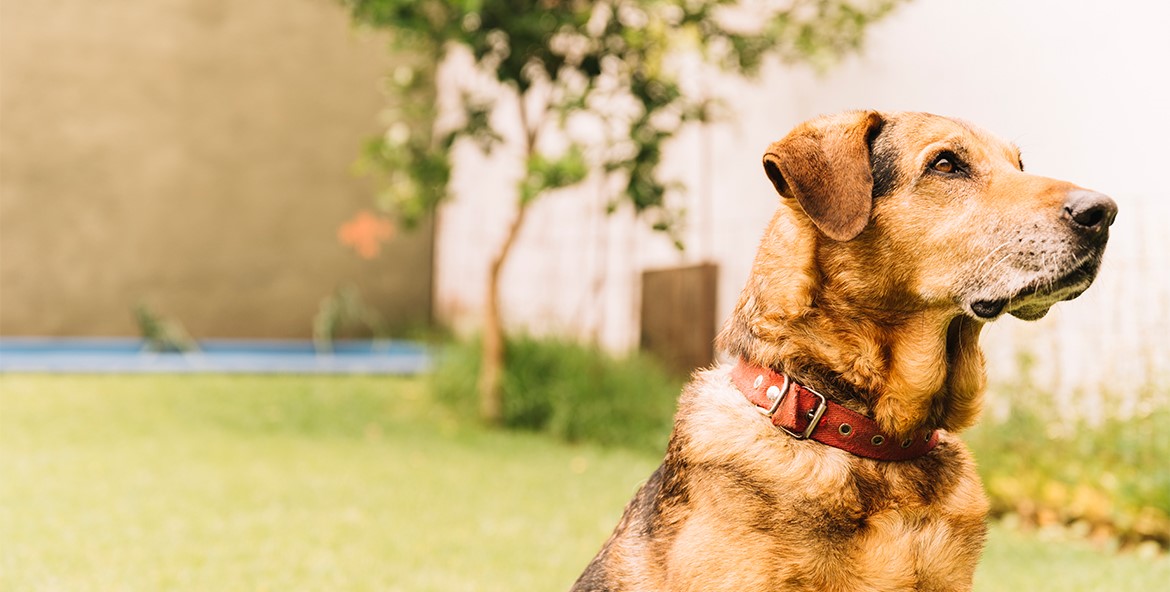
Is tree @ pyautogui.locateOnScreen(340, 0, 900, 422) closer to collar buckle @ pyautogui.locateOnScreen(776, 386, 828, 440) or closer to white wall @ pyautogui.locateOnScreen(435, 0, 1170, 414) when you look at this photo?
white wall @ pyautogui.locateOnScreen(435, 0, 1170, 414)

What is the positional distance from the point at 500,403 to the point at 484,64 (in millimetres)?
2492

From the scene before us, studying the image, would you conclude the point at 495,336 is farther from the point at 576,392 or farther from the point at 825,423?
the point at 825,423

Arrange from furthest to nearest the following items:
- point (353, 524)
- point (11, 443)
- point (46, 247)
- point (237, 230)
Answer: point (237, 230) → point (46, 247) → point (11, 443) → point (353, 524)

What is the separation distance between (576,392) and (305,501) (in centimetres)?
288

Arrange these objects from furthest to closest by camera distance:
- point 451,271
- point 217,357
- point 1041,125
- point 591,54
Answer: point 451,271, point 217,357, point 591,54, point 1041,125

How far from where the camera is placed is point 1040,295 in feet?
7.81

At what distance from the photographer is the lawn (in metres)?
4.70

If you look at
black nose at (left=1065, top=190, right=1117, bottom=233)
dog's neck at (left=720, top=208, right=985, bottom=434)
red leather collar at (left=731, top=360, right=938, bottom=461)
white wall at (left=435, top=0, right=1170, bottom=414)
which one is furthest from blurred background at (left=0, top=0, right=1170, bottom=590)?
black nose at (left=1065, top=190, right=1117, bottom=233)

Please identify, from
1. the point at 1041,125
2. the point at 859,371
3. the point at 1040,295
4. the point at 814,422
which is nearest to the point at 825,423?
the point at 814,422

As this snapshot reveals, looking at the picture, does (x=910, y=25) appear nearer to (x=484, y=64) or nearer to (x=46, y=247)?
(x=484, y=64)

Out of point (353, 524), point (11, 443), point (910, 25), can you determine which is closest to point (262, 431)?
point (11, 443)

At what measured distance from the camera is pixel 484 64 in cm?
782

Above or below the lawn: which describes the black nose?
above

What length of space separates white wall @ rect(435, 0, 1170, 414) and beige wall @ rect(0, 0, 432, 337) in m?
4.68
